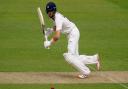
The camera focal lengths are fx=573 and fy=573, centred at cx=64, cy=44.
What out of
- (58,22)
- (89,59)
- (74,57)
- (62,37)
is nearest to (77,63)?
(74,57)

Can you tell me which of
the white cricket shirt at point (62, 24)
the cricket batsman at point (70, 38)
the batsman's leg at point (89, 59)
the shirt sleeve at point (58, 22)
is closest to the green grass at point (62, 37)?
the batsman's leg at point (89, 59)

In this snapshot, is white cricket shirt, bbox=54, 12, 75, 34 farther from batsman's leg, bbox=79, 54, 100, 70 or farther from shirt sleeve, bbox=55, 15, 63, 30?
batsman's leg, bbox=79, 54, 100, 70

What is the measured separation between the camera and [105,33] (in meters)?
24.7

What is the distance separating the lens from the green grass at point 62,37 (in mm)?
18219

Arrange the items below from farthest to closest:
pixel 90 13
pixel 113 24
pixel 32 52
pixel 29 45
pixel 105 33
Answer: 1. pixel 90 13
2. pixel 113 24
3. pixel 105 33
4. pixel 29 45
5. pixel 32 52

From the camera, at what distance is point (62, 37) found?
77.3ft

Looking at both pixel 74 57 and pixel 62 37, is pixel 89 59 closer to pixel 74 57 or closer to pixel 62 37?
pixel 74 57

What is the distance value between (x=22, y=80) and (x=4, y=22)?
12.7m

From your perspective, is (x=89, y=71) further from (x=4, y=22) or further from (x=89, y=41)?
(x=4, y=22)

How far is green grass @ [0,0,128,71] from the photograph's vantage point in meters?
18.2

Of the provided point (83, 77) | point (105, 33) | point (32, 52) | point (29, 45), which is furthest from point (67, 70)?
point (105, 33)
